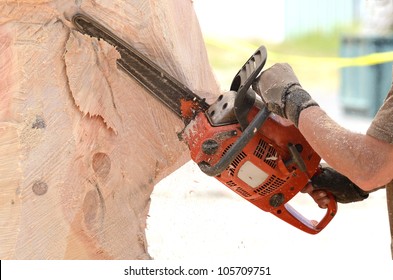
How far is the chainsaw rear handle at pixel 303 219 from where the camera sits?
2.93 metres

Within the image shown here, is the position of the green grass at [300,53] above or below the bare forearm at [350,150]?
below

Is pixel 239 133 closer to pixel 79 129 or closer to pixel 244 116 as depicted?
pixel 244 116

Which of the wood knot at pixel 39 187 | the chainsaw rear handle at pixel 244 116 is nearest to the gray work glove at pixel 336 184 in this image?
the chainsaw rear handle at pixel 244 116

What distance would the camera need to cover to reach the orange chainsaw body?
262 cm

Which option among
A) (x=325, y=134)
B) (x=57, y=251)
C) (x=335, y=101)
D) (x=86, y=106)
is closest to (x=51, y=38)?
(x=86, y=106)

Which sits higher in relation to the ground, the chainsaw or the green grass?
the chainsaw

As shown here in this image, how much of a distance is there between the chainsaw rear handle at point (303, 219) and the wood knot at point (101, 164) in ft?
2.37

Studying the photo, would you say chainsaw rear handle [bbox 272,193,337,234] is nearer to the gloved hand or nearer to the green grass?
the gloved hand

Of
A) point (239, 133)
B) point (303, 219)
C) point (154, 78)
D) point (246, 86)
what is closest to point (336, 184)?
point (303, 219)

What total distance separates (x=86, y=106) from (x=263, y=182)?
76cm

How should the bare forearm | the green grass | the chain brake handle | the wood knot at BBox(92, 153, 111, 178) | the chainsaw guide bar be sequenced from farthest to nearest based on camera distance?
the green grass, the wood knot at BBox(92, 153, 111, 178), the chainsaw guide bar, the chain brake handle, the bare forearm

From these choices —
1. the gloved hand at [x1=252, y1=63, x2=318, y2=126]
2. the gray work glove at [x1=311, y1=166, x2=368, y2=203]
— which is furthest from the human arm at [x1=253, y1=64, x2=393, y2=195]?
the gray work glove at [x1=311, y1=166, x2=368, y2=203]

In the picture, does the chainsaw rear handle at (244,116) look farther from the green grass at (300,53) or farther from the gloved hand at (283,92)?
the green grass at (300,53)

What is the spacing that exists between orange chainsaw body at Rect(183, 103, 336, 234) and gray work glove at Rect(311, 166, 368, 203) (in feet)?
0.35
